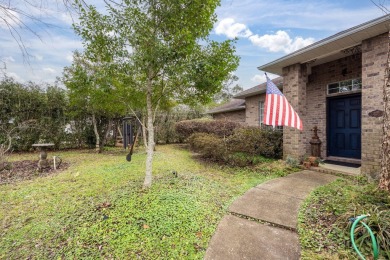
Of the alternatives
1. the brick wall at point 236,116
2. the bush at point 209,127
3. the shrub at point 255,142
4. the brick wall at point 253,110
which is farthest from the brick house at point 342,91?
the brick wall at point 236,116

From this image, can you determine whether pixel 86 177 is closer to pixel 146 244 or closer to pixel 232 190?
pixel 146 244

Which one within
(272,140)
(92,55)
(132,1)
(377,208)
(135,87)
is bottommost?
(377,208)

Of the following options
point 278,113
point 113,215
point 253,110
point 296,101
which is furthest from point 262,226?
point 253,110

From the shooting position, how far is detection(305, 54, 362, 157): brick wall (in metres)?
6.11

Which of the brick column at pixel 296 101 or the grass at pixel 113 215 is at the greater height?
the brick column at pixel 296 101

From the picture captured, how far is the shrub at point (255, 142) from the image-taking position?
648cm

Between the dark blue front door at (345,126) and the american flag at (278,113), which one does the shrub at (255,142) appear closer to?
the dark blue front door at (345,126)

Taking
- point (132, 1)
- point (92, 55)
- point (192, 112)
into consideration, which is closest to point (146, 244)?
point (92, 55)

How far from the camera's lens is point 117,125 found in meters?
12.3

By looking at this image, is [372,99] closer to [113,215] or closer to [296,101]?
[296,101]

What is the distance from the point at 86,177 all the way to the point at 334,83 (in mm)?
8837

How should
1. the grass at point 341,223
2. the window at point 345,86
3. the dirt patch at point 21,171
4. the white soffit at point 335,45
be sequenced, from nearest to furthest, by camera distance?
the grass at point 341,223
the white soffit at point 335,45
the dirt patch at point 21,171
the window at point 345,86

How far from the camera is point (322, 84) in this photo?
272 inches

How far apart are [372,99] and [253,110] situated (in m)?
5.66
